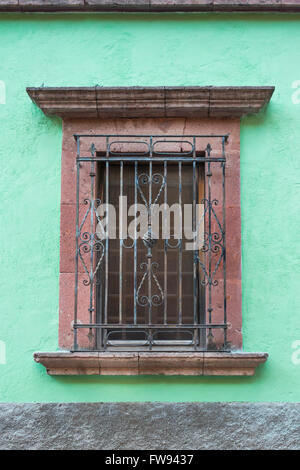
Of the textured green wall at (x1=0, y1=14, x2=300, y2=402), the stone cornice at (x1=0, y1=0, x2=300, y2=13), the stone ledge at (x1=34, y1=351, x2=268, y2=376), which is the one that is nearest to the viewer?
the stone ledge at (x1=34, y1=351, x2=268, y2=376)

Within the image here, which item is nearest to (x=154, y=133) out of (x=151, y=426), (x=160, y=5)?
(x=160, y=5)

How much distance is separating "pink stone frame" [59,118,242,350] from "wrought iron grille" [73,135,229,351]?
6cm

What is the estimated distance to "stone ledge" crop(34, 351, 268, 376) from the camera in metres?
4.44

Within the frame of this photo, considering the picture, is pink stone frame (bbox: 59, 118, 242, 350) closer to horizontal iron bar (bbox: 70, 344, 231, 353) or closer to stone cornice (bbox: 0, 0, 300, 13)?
horizontal iron bar (bbox: 70, 344, 231, 353)

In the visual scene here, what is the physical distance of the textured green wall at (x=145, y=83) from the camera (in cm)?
457

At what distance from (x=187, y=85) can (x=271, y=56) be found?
0.76 m

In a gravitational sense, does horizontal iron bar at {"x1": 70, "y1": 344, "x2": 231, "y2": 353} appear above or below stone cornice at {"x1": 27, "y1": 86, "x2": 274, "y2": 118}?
below

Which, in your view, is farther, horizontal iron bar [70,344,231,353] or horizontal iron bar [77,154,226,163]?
horizontal iron bar [77,154,226,163]

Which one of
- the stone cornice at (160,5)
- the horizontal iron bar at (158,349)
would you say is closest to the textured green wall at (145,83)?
A: the stone cornice at (160,5)

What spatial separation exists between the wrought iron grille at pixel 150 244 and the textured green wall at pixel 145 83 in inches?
9.0

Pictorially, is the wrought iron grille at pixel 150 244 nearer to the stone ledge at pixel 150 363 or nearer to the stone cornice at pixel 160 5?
the stone ledge at pixel 150 363

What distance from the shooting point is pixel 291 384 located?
4562 millimetres

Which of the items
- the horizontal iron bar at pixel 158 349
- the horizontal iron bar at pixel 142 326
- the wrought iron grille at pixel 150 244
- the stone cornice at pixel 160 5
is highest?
the stone cornice at pixel 160 5

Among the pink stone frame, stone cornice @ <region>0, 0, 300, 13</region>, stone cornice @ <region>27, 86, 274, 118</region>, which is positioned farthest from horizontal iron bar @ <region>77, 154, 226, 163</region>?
stone cornice @ <region>0, 0, 300, 13</region>
